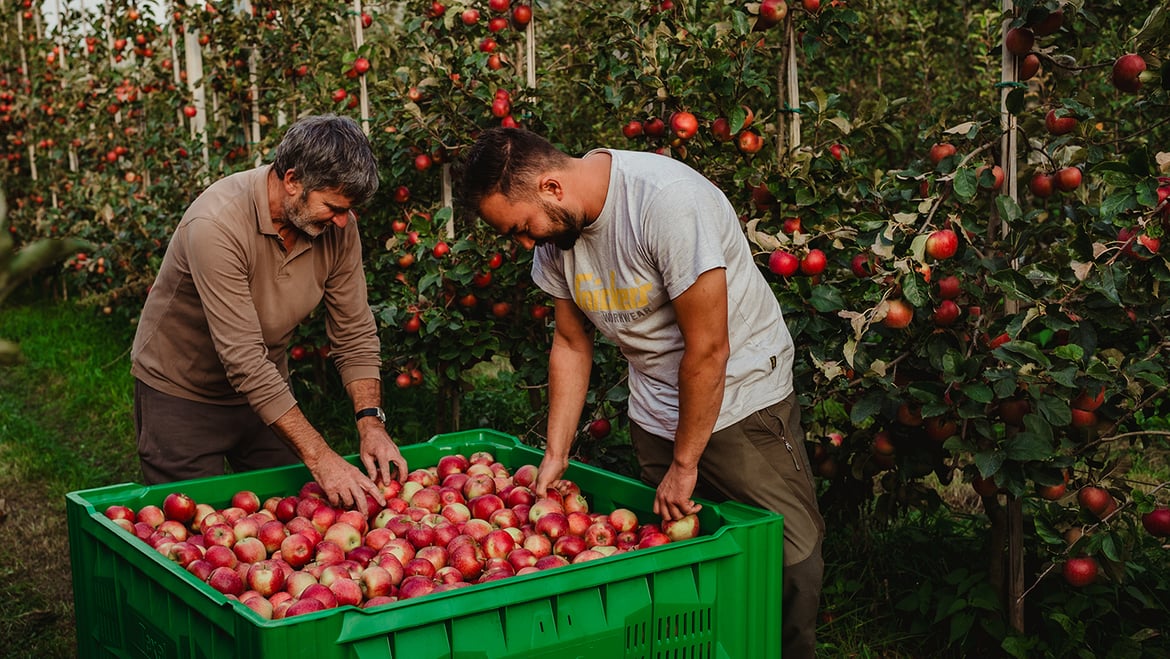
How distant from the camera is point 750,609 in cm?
203

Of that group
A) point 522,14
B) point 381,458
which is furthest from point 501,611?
point 522,14

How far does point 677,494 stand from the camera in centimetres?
219

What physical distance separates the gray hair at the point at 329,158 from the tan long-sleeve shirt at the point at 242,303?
16 cm

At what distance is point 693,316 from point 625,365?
4.66ft

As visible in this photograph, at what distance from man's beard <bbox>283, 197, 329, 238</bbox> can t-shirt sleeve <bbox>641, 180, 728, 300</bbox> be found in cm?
95

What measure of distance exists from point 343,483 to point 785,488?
1.01 meters

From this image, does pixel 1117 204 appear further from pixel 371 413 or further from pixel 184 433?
pixel 184 433

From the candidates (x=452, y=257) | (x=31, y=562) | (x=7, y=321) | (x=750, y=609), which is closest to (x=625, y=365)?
(x=452, y=257)

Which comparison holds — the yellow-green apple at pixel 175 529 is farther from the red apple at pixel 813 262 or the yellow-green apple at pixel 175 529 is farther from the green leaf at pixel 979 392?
the green leaf at pixel 979 392

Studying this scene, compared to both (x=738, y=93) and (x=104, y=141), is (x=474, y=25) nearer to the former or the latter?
(x=738, y=93)

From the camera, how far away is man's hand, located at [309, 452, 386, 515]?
2.50m

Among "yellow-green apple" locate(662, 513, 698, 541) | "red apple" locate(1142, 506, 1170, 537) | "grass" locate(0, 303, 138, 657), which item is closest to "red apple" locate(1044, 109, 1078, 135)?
"red apple" locate(1142, 506, 1170, 537)

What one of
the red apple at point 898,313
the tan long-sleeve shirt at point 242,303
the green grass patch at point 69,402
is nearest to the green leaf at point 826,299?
the red apple at point 898,313

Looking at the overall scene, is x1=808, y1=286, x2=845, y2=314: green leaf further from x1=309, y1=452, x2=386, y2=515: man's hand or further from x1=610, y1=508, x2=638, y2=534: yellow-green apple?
x1=309, y1=452, x2=386, y2=515: man's hand
